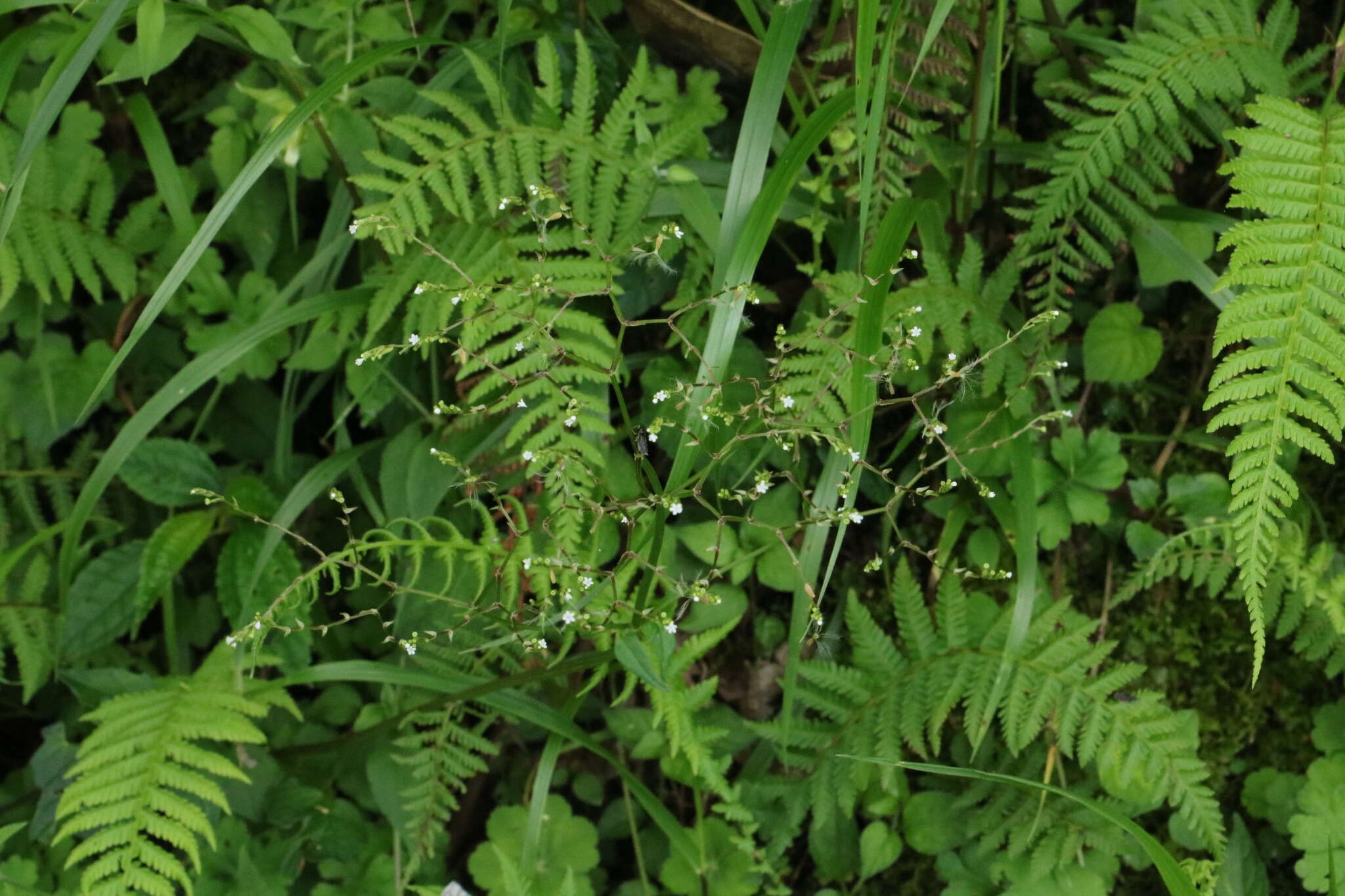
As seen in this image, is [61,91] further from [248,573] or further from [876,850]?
[876,850]

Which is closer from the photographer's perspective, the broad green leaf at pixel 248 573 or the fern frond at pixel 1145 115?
the fern frond at pixel 1145 115

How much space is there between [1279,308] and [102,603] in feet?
8.84

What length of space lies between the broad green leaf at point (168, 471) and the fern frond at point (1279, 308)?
230 cm

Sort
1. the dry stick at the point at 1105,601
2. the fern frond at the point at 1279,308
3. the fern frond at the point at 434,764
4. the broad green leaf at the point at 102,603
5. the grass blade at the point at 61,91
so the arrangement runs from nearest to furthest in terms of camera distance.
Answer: the fern frond at the point at 1279,308 < the grass blade at the point at 61,91 < the fern frond at the point at 434,764 < the dry stick at the point at 1105,601 < the broad green leaf at the point at 102,603

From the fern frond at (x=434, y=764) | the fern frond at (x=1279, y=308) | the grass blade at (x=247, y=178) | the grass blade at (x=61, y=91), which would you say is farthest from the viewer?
the fern frond at (x=434, y=764)

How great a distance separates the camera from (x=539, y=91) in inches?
88.2

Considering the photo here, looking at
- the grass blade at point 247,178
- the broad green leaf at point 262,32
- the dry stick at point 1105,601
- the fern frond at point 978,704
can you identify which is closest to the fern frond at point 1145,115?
the dry stick at point 1105,601

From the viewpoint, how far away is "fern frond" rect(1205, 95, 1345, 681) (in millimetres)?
1624

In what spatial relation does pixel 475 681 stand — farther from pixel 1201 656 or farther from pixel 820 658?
pixel 1201 656

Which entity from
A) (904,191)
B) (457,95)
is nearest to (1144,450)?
(904,191)

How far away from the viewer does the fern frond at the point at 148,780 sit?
200 centimetres

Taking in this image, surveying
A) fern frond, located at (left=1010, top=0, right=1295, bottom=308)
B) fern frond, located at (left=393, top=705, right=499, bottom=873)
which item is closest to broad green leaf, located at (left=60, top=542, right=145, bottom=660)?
fern frond, located at (left=393, top=705, right=499, bottom=873)

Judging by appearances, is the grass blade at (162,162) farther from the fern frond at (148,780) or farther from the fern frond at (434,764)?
the fern frond at (434,764)

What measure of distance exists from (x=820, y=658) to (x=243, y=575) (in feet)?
4.68
